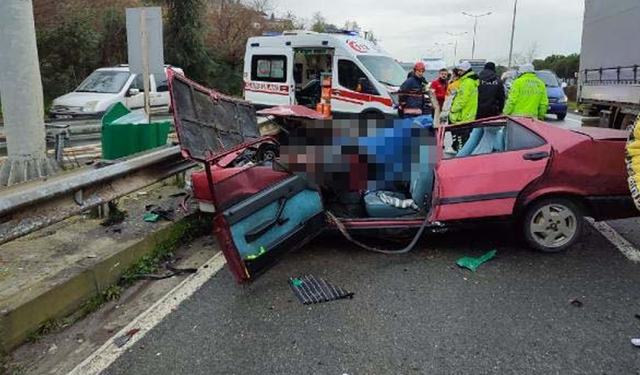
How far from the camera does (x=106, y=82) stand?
48.1 feet

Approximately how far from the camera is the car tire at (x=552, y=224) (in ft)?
15.8

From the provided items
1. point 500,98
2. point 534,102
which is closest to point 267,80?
point 500,98

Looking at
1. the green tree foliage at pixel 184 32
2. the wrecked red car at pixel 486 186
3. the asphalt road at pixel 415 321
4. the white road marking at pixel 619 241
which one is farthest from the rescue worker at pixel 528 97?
the green tree foliage at pixel 184 32

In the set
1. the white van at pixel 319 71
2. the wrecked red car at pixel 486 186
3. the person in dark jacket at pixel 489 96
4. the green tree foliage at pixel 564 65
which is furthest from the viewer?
the green tree foliage at pixel 564 65

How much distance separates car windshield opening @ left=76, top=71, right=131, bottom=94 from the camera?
47.2 feet

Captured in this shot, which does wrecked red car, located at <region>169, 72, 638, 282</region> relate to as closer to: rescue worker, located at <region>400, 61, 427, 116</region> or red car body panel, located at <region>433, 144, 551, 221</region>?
red car body panel, located at <region>433, 144, 551, 221</region>

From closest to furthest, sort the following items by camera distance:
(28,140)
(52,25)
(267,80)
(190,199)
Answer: (28,140)
(190,199)
(267,80)
(52,25)

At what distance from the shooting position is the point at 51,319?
353cm

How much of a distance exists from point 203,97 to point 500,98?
5.58m

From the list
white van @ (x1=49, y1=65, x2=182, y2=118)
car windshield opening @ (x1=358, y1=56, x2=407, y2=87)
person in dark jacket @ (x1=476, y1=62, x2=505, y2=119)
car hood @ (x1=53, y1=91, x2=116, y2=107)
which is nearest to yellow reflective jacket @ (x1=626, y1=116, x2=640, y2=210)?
person in dark jacket @ (x1=476, y1=62, x2=505, y2=119)

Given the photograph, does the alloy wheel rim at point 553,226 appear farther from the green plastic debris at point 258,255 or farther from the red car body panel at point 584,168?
the green plastic debris at point 258,255

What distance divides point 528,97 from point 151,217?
557 cm

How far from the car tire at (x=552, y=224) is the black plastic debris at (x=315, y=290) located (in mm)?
1814

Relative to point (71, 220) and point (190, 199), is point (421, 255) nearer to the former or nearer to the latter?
point (190, 199)
